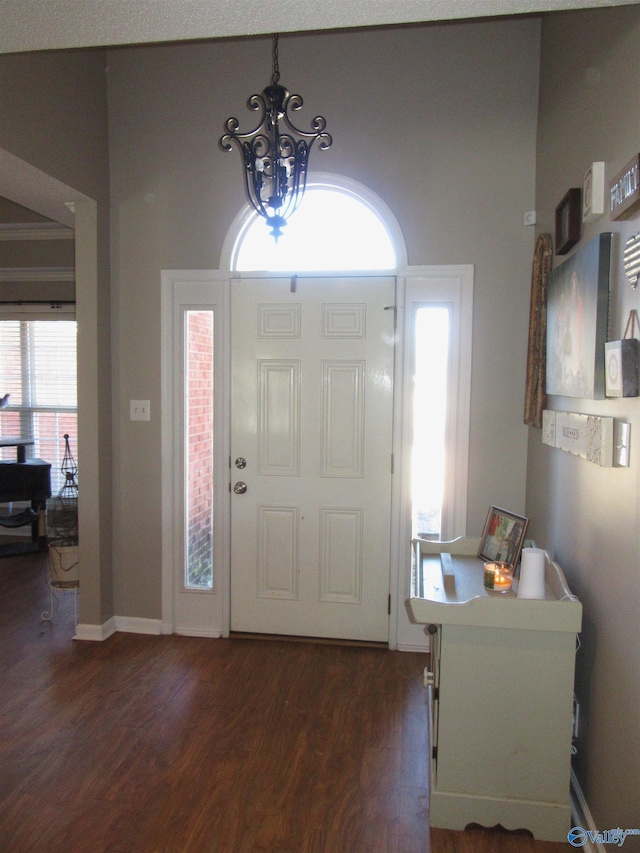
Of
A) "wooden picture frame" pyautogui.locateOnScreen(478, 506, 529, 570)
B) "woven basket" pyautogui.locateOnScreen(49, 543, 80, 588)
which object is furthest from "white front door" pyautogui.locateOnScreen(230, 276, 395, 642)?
"woven basket" pyautogui.locateOnScreen(49, 543, 80, 588)

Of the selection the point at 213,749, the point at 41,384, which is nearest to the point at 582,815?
the point at 213,749

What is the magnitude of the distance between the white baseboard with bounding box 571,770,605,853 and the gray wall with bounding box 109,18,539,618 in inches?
53.6

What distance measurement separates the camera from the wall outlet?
3.53 metres

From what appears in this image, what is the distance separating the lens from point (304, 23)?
64.0 inches

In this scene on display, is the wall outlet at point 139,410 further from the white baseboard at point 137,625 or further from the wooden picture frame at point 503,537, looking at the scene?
the wooden picture frame at point 503,537

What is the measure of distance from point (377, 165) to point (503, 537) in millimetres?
2052

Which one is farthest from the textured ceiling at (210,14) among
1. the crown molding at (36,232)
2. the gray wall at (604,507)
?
the crown molding at (36,232)

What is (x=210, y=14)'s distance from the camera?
1577 mm

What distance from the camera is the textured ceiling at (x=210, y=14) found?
4.98 feet

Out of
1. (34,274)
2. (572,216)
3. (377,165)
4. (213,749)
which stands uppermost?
(377,165)

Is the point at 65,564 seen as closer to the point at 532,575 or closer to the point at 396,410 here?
the point at 396,410

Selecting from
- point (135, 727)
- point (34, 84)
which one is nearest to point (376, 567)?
point (135, 727)

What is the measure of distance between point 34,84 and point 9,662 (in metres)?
2.90

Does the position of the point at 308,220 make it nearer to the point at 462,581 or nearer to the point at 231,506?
the point at 231,506
